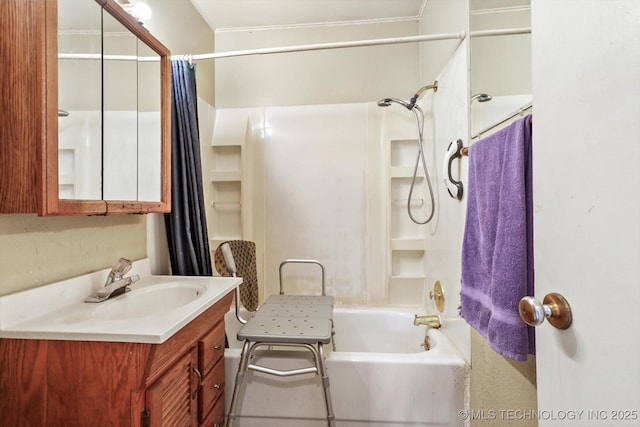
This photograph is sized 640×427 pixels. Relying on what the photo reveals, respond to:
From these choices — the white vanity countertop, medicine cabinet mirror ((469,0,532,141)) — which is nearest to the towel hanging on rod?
medicine cabinet mirror ((469,0,532,141))

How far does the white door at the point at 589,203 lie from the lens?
14.7 inches

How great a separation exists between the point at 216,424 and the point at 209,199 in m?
1.49

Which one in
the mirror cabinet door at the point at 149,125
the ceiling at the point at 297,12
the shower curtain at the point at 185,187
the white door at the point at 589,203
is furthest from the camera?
the ceiling at the point at 297,12

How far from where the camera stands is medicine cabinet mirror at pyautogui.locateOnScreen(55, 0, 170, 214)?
931mm

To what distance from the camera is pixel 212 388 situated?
3.96 ft

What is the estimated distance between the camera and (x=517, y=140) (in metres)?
A: 0.81

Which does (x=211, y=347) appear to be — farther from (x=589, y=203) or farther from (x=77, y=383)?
(x=589, y=203)

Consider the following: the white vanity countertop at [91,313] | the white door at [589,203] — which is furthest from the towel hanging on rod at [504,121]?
the white vanity countertop at [91,313]

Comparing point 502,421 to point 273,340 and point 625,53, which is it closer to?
point 273,340

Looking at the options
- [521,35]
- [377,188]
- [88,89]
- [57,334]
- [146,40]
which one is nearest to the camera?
[57,334]

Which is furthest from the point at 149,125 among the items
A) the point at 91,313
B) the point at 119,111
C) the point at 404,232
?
the point at 404,232

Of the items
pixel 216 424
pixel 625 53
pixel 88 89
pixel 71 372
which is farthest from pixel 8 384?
pixel 625 53

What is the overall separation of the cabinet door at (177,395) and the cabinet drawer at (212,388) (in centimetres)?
4

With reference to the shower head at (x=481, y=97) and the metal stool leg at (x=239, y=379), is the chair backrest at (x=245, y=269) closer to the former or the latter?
the metal stool leg at (x=239, y=379)
